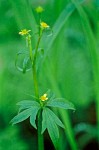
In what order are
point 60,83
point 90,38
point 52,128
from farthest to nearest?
point 60,83
point 90,38
point 52,128

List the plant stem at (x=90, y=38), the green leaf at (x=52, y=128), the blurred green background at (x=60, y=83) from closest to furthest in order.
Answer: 1. the green leaf at (x=52, y=128)
2. the plant stem at (x=90, y=38)
3. the blurred green background at (x=60, y=83)

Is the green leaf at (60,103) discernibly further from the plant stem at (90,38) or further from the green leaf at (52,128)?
the plant stem at (90,38)

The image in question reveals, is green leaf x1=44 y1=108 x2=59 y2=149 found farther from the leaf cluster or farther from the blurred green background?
the blurred green background

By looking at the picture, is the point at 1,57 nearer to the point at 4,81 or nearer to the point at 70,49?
the point at 4,81

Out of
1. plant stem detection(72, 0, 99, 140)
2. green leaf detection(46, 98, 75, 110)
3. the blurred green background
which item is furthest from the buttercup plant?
the blurred green background

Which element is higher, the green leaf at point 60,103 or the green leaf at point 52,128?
the green leaf at point 60,103

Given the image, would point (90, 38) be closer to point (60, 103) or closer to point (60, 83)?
point (60, 103)

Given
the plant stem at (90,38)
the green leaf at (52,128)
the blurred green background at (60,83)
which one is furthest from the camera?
the blurred green background at (60,83)

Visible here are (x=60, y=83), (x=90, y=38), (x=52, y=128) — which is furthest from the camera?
(x=60, y=83)

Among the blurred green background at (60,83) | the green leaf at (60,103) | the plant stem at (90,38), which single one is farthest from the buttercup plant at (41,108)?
the blurred green background at (60,83)

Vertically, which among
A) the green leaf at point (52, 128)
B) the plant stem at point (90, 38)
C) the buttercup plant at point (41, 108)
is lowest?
the green leaf at point (52, 128)

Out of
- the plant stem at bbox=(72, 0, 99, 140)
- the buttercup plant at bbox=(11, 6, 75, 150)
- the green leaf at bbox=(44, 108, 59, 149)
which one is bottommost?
the green leaf at bbox=(44, 108, 59, 149)

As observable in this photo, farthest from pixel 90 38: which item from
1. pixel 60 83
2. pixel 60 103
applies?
pixel 60 83
